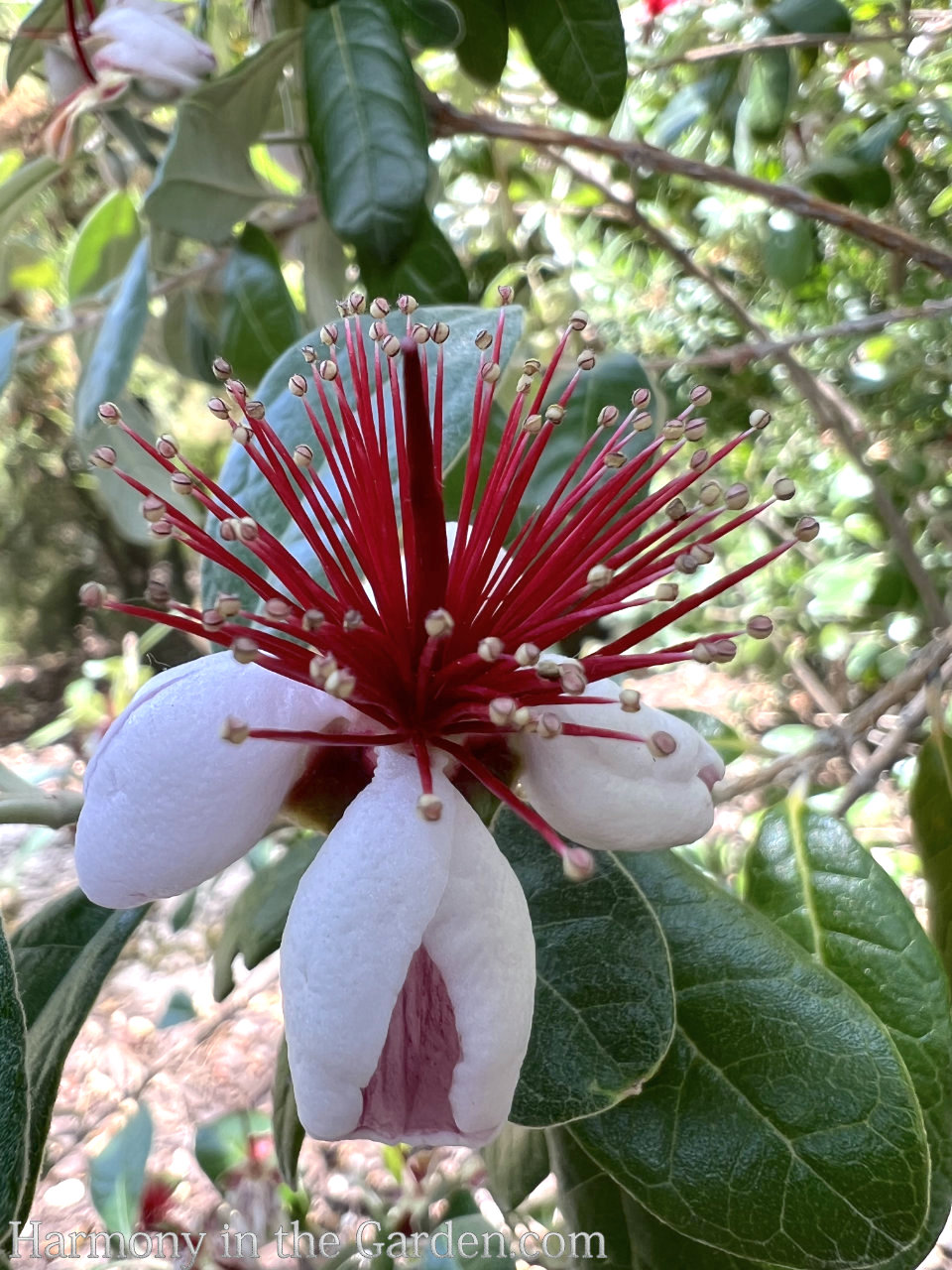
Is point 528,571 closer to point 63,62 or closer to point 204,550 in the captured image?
point 204,550

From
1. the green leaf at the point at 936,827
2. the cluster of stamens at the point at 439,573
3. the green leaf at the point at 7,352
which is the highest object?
the green leaf at the point at 7,352

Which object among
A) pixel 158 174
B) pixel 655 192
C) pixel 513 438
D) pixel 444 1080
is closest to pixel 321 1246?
pixel 444 1080

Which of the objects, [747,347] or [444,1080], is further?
[747,347]

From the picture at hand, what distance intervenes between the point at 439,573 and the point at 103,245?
2.24 feet

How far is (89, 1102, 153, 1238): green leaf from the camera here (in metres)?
0.97

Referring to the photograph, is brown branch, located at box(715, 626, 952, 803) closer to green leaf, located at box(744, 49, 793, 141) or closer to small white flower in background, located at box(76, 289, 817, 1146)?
small white flower in background, located at box(76, 289, 817, 1146)

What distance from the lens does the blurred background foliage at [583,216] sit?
0.60 metres

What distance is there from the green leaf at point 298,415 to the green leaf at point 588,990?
0.67 feet

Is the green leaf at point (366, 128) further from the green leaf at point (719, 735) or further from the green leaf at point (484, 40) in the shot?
the green leaf at point (719, 735)

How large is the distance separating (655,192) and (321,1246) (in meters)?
1.34

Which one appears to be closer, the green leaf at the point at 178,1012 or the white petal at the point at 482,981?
the white petal at the point at 482,981

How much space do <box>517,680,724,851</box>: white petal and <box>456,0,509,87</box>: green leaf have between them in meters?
0.58

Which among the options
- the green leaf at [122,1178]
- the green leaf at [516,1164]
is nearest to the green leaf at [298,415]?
the green leaf at [516,1164]

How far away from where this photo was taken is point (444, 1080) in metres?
0.29
